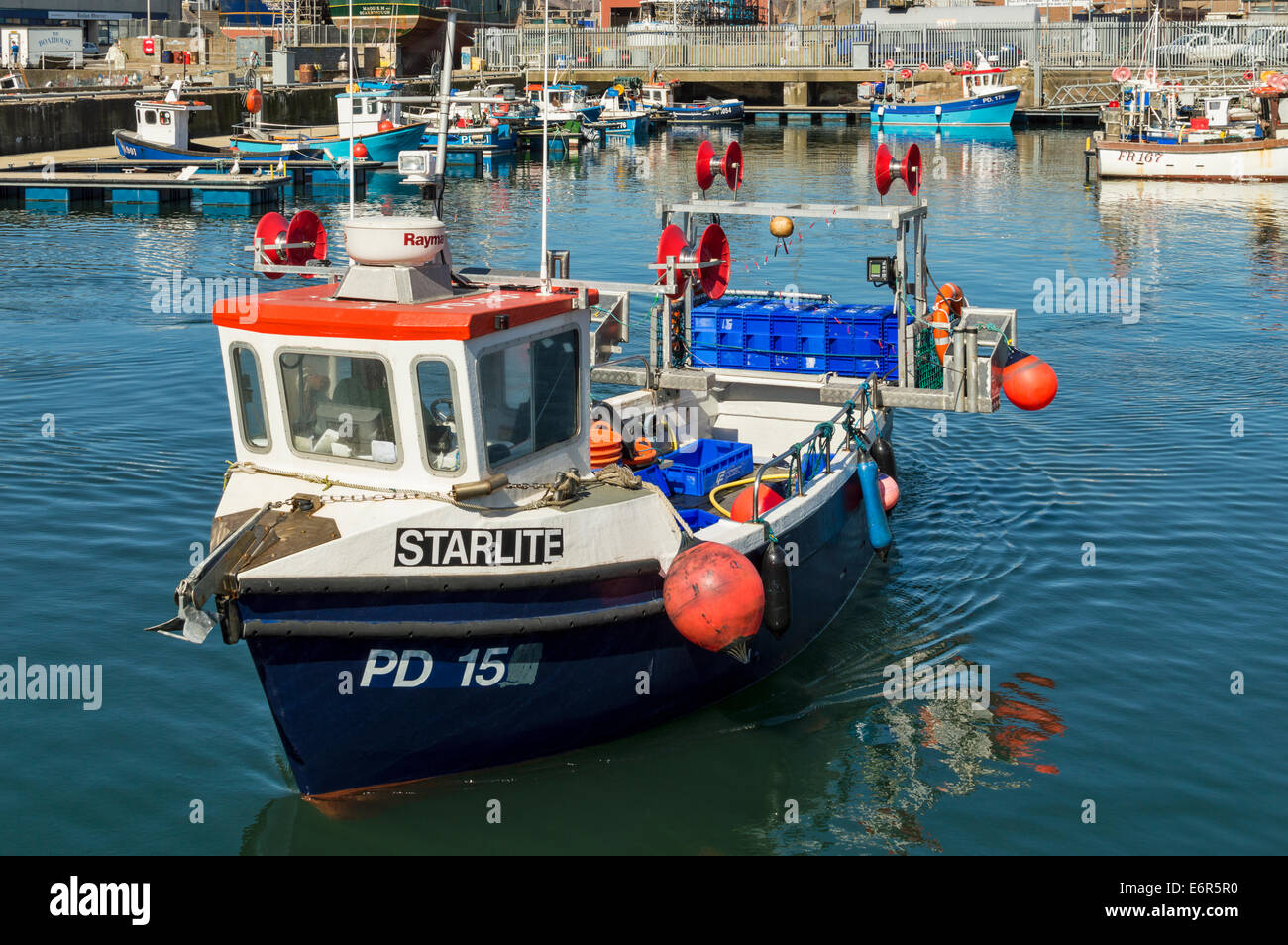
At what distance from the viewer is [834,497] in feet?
40.7

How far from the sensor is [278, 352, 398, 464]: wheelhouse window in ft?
30.7

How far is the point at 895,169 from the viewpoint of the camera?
15.3 m

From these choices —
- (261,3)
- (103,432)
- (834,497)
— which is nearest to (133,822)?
(834,497)

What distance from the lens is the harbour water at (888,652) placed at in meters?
9.92

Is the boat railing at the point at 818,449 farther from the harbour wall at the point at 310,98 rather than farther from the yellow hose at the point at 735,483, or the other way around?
the harbour wall at the point at 310,98

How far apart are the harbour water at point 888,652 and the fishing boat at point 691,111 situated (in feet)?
176

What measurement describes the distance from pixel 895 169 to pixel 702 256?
244 centimetres

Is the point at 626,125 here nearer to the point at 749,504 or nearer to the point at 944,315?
the point at 944,315

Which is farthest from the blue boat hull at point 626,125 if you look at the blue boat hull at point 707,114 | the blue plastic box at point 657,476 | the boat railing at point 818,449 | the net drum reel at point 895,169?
the blue plastic box at point 657,476

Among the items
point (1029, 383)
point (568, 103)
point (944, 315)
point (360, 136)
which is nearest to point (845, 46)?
point (568, 103)

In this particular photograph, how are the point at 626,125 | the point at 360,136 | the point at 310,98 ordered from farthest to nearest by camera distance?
the point at 626,125 → the point at 310,98 → the point at 360,136

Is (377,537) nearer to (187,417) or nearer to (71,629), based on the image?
(71,629)
